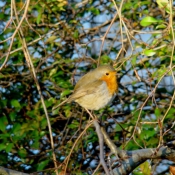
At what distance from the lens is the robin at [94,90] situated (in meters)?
3.74

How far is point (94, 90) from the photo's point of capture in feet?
12.6

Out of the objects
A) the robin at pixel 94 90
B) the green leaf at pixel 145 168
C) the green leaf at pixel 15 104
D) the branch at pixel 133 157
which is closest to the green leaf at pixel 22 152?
the green leaf at pixel 15 104

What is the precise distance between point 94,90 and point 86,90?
0.27ft

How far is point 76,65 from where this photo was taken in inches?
164

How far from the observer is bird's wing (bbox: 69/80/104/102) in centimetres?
372

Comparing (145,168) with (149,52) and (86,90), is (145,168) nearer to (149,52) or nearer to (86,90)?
(149,52)

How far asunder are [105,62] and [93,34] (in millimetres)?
486

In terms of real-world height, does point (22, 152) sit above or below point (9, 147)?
below

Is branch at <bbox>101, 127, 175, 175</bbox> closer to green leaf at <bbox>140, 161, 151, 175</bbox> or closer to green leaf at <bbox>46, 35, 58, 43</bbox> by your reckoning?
green leaf at <bbox>140, 161, 151, 175</bbox>

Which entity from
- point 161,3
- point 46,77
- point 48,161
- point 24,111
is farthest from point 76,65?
point 161,3

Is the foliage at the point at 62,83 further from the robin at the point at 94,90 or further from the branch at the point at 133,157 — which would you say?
the branch at the point at 133,157

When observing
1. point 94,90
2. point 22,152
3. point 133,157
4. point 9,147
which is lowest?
point 22,152

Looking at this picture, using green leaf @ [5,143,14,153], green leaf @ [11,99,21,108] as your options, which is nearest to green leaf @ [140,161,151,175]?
green leaf @ [5,143,14,153]

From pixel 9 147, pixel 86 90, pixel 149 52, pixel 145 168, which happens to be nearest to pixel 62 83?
pixel 86 90
